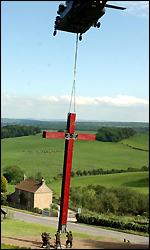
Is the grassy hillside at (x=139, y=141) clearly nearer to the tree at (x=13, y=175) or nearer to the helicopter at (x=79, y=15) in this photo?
the tree at (x=13, y=175)

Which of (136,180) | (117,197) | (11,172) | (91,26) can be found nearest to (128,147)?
(136,180)

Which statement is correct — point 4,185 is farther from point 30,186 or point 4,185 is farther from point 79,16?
point 79,16

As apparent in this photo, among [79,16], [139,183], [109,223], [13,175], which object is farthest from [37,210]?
[79,16]

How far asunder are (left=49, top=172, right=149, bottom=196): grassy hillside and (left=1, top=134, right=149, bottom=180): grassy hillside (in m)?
3.68

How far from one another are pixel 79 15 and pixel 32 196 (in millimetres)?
28826

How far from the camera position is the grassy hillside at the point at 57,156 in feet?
159

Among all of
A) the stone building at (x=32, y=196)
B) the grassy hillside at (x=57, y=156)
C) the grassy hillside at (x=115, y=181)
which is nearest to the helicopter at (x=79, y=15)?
the stone building at (x=32, y=196)

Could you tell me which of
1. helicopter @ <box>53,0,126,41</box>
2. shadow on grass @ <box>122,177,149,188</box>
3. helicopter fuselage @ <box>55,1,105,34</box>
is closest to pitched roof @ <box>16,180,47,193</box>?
shadow on grass @ <box>122,177,149,188</box>

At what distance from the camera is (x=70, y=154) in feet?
45.1

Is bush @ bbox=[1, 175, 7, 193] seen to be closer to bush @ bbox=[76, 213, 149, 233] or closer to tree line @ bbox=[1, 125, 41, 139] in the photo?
bush @ bbox=[76, 213, 149, 233]

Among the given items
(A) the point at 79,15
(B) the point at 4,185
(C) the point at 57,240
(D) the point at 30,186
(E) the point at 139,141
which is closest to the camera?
(A) the point at 79,15

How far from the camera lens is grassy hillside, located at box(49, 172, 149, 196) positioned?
3978 cm

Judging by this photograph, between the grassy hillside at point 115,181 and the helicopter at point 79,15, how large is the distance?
30.4 m

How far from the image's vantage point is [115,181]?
4222 centimetres
